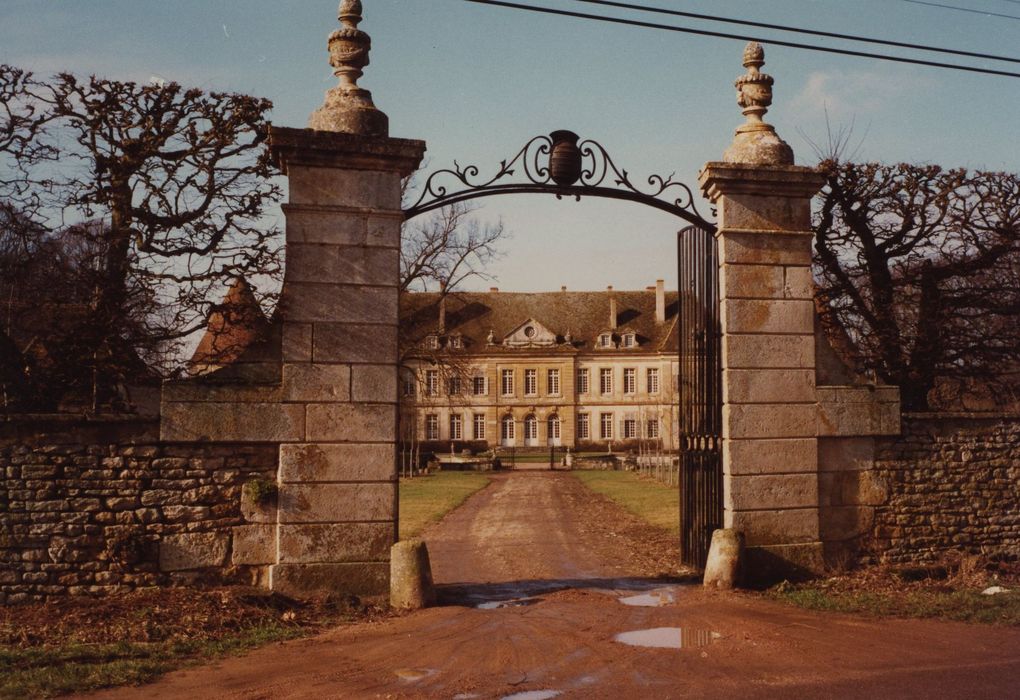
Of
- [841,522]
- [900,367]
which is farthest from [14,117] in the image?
[900,367]

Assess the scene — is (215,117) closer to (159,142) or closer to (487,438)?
(159,142)

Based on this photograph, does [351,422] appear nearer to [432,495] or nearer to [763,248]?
[763,248]

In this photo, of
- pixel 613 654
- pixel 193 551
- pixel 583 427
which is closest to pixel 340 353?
pixel 193 551

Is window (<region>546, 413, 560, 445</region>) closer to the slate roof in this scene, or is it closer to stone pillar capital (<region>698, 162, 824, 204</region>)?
the slate roof

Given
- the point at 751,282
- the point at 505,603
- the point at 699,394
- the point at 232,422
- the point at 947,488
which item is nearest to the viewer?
the point at 232,422

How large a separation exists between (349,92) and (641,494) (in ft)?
51.9

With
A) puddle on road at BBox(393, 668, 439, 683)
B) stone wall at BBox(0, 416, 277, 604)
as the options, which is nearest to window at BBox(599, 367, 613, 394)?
stone wall at BBox(0, 416, 277, 604)

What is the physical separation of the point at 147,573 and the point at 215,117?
4216 mm

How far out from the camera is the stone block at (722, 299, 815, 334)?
8984mm

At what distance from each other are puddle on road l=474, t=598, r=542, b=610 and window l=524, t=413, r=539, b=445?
4922 centimetres

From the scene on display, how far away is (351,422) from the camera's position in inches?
319

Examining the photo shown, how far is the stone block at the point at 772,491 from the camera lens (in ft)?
29.1

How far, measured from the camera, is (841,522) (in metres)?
9.20

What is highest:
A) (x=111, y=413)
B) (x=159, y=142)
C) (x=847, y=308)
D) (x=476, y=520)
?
(x=159, y=142)
